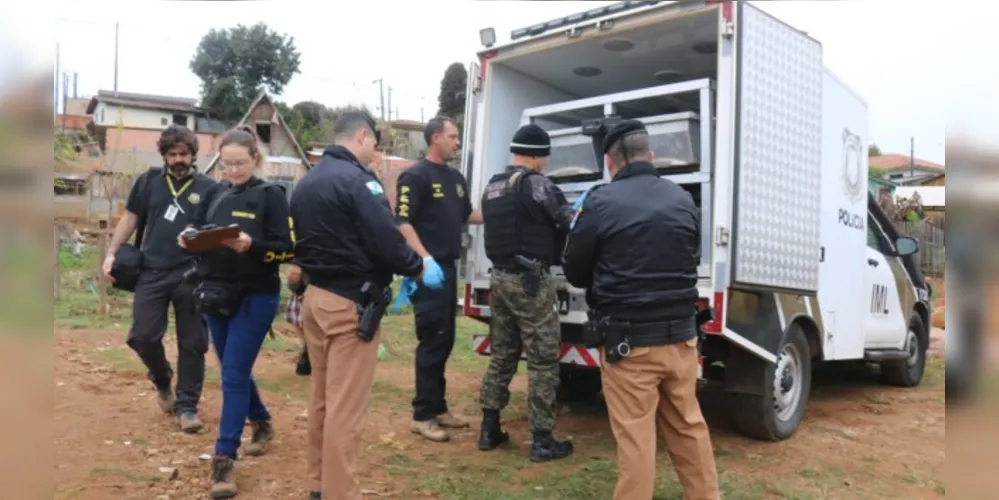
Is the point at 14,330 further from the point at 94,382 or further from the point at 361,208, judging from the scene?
the point at 94,382

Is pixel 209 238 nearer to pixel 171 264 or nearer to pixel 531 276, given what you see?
pixel 171 264

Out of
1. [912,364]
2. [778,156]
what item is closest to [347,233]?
[778,156]

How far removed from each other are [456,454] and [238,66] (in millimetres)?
45466

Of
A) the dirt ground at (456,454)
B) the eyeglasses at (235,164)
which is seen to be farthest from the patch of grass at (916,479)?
the eyeglasses at (235,164)

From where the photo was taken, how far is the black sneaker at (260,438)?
166 inches

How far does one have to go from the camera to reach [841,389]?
7008mm

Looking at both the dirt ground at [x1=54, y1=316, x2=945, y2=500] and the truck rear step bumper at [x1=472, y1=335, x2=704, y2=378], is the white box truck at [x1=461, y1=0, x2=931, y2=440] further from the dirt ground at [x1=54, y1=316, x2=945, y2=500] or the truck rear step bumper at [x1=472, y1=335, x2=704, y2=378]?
the dirt ground at [x1=54, y1=316, x2=945, y2=500]

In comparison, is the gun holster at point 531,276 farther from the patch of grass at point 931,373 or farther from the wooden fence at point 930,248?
the patch of grass at point 931,373

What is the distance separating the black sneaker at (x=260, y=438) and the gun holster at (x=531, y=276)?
71.0 inches

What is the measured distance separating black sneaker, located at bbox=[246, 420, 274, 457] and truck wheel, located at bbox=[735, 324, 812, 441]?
3.02 m

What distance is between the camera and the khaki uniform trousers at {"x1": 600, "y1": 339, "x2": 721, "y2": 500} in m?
3.07

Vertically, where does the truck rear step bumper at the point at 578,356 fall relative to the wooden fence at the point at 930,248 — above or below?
below

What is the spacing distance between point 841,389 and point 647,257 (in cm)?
493

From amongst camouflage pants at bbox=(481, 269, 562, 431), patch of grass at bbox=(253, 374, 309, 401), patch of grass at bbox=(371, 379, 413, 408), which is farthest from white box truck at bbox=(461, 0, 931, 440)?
patch of grass at bbox=(253, 374, 309, 401)
